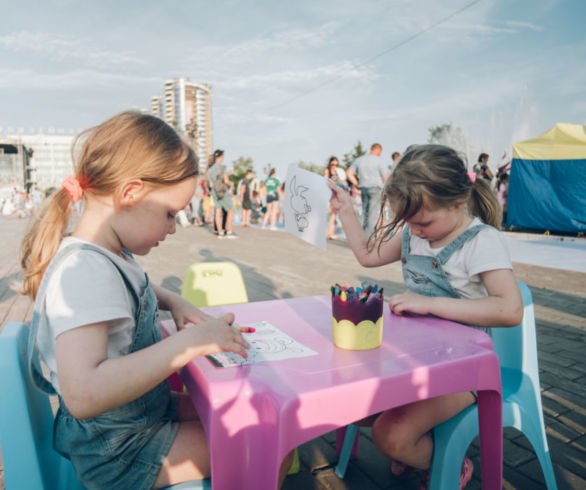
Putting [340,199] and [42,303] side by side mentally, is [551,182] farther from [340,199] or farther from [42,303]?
[42,303]

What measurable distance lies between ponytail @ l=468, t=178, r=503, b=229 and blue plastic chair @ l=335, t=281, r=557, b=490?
11.3 inches

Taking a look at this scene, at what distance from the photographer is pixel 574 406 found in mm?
2285

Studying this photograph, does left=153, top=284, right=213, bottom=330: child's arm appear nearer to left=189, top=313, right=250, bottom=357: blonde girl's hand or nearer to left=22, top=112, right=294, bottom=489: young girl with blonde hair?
left=22, top=112, right=294, bottom=489: young girl with blonde hair

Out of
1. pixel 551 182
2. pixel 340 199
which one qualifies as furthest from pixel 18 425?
pixel 551 182

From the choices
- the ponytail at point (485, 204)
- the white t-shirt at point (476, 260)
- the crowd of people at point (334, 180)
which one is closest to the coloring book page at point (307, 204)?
the white t-shirt at point (476, 260)

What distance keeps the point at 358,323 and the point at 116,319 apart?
1.88ft

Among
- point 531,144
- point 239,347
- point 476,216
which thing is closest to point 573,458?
point 476,216

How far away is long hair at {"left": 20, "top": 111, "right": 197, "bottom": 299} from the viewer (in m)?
1.07

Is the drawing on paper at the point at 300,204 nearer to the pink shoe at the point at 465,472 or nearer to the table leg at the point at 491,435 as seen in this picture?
the table leg at the point at 491,435

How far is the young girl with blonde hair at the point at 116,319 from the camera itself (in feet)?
2.88

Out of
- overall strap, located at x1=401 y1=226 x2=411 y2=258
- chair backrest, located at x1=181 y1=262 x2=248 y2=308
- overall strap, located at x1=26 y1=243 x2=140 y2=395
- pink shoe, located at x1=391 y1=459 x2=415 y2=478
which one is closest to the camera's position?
overall strap, located at x1=26 y1=243 x2=140 y2=395

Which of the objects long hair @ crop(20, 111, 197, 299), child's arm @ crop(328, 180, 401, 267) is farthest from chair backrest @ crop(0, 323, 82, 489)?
child's arm @ crop(328, 180, 401, 267)

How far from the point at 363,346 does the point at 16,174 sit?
87314mm

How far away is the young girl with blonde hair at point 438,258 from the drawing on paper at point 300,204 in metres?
0.27
